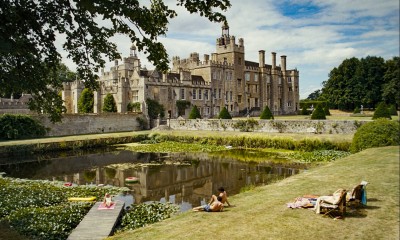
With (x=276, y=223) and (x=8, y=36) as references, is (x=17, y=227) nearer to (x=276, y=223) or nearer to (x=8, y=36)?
(x=8, y=36)

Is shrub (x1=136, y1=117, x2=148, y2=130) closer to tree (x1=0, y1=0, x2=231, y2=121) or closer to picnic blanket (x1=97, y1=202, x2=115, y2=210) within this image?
picnic blanket (x1=97, y1=202, x2=115, y2=210)

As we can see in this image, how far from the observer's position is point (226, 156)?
22.5m

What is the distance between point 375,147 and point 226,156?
879cm

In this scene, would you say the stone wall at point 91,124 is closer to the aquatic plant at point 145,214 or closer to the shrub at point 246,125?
the shrub at point 246,125

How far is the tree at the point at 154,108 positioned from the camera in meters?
39.1

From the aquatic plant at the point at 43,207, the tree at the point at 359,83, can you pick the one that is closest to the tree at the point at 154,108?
the aquatic plant at the point at 43,207

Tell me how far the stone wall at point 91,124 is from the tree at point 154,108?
56.8 inches

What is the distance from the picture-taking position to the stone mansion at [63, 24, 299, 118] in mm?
40344

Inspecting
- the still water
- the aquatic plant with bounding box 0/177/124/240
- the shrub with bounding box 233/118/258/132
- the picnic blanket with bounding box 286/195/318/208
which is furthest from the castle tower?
the picnic blanket with bounding box 286/195/318/208

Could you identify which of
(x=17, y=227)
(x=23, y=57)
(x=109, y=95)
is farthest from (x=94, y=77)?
(x=109, y=95)

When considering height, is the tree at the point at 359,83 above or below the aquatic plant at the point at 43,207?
above

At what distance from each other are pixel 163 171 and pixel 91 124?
63.7 feet

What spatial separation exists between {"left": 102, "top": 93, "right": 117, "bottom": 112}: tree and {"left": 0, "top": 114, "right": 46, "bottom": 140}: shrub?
1015cm

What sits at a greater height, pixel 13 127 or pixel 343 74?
pixel 343 74
